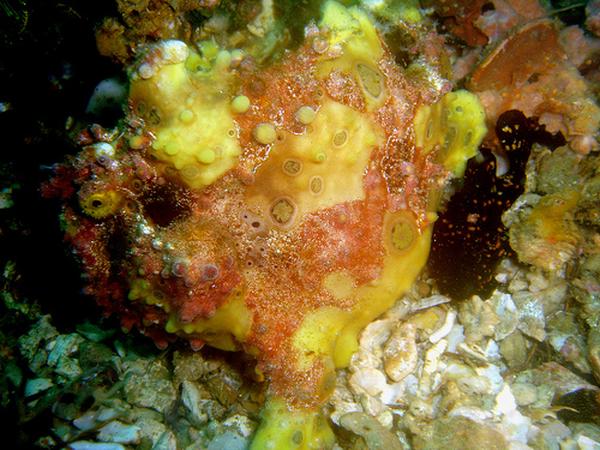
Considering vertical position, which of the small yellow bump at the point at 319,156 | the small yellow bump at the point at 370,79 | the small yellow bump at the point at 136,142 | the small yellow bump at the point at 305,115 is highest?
the small yellow bump at the point at 370,79

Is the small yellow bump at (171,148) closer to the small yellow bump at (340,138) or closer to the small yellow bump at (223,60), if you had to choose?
the small yellow bump at (223,60)

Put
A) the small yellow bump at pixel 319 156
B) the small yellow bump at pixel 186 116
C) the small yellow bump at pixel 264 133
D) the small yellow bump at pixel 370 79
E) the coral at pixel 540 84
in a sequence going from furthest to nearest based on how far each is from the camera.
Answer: the coral at pixel 540 84 < the small yellow bump at pixel 370 79 < the small yellow bump at pixel 319 156 < the small yellow bump at pixel 264 133 < the small yellow bump at pixel 186 116

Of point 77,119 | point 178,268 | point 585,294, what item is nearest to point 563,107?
point 585,294

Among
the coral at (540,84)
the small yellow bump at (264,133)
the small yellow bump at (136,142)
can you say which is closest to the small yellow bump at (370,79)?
the small yellow bump at (264,133)

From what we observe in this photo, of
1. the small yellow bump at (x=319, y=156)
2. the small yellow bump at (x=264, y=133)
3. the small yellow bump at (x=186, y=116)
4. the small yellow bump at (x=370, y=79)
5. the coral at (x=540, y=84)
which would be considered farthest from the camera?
the coral at (x=540, y=84)

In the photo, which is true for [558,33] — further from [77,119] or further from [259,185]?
[77,119]

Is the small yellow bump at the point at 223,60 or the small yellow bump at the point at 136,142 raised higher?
the small yellow bump at the point at 223,60

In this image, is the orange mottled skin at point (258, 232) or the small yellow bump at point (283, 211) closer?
the orange mottled skin at point (258, 232)

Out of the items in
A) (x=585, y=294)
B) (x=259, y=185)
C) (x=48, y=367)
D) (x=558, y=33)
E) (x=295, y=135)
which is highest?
(x=558, y=33)
